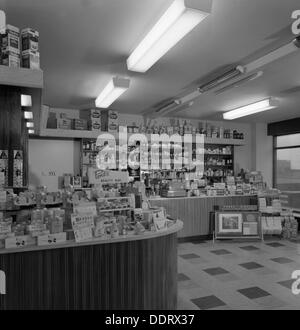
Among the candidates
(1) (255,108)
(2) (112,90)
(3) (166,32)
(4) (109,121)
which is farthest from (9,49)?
(1) (255,108)

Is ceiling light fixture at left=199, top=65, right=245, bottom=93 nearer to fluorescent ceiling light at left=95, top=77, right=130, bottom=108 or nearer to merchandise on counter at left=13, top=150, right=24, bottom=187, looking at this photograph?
fluorescent ceiling light at left=95, top=77, right=130, bottom=108

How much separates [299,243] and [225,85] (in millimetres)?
3693

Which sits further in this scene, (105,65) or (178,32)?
(105,65)

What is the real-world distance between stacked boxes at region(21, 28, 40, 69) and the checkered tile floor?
2.86 m

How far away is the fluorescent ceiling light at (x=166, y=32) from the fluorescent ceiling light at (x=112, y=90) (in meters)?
0.90

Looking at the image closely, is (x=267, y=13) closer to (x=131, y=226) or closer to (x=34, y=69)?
(x=34, y=69)

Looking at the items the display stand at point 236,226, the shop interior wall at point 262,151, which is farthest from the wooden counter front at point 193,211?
the shop interior wall at point 262,151

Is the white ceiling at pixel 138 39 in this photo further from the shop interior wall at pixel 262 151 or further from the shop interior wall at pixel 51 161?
the shop interior wall at pixel 262 151

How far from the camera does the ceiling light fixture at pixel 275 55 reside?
325 centimetres

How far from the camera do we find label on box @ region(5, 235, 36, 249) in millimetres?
2189

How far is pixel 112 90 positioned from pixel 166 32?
7.44 ft

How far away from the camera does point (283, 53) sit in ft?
11.3

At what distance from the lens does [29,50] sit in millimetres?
2146

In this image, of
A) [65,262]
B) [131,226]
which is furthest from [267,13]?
[65,262]
